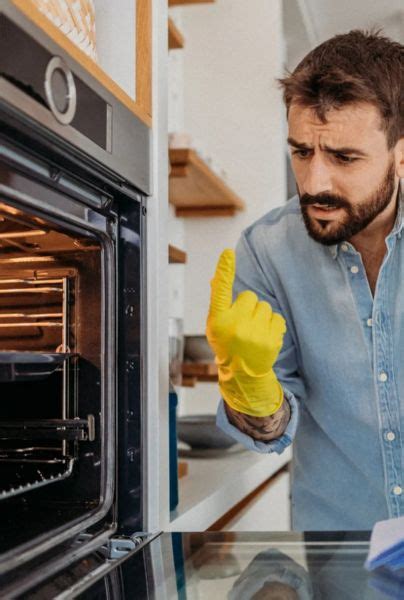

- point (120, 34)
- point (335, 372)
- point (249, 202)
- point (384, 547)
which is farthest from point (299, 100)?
point (249, 202)

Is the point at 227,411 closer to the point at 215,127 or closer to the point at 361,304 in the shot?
the point at 361,304

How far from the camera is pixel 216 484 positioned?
1794mm

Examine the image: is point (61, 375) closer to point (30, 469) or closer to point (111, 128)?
point (30, 469)

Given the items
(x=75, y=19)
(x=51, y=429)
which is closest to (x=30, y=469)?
(x=51, y=429)

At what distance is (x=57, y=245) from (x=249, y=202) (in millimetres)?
1984

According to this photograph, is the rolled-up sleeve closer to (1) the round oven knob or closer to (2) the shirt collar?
(2) the shirt collar

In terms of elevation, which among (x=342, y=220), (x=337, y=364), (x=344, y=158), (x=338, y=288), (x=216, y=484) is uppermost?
(x=344, y=158)

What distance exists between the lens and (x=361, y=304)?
5.07ft

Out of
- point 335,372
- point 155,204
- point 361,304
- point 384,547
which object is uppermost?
point 155,204

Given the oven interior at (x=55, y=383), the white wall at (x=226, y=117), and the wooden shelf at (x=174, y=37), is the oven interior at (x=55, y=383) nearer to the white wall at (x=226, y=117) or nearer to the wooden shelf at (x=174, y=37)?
the wooden shelf at (x=174, y=37)

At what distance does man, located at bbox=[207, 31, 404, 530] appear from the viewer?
142 centimetres

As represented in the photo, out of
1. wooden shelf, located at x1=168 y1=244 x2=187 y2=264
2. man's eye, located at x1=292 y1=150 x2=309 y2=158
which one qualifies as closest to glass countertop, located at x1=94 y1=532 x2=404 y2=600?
man's eye, located at x1=292 y1=150 x2=309 y2=158

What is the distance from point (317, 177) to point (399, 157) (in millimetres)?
→ 237

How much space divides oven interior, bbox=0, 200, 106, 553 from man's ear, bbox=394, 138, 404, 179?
75 centimetres
